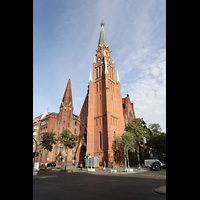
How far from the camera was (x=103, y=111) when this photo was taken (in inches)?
1574

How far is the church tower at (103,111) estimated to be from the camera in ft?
119

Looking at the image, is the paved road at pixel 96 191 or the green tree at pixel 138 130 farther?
the green tree at pixel 138 130

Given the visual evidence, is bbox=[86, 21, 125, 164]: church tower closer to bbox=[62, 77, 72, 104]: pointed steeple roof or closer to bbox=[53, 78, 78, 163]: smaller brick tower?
bbox=[53, 78, 78, 163]: smaller brick tower

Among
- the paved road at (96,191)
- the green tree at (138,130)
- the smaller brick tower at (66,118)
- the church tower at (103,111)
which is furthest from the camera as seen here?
the smaller brick tower at (66,118)

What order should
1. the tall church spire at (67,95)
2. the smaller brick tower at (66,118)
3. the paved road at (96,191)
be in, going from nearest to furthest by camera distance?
the paved road at (96,191) < the smaller brick tower at (66,118) < the tall church spire at (67,95)

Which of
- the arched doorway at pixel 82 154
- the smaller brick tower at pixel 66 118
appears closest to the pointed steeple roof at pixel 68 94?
the smaller brick tower at pixel 66 118

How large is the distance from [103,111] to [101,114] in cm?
100

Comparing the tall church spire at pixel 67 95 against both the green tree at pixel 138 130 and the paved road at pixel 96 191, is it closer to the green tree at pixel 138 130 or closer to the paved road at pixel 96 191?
the green tree at pixel 138 130

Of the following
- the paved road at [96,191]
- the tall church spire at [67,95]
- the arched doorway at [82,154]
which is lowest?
the arched doorway at [82,154]

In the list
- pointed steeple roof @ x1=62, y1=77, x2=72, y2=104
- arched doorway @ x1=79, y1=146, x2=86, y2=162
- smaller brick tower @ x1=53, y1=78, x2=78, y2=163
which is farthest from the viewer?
pointed steeple roof @ x1=62, y1=77, x2=72, y2=104

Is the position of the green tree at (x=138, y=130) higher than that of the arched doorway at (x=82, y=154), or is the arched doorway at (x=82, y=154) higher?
the green tree at (x=138, y=130)

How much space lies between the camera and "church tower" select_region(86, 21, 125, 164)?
1423 inches

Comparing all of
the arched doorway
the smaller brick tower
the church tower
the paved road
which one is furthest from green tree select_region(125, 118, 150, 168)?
the smaller brick tower
